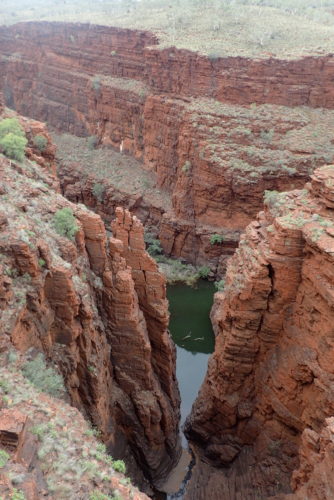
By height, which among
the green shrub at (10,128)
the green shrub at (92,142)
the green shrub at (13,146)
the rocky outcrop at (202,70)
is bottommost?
the green shrub at (92,142)

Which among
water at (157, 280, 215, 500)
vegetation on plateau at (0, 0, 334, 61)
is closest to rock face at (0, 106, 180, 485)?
water at (157, 280, 215, 500)

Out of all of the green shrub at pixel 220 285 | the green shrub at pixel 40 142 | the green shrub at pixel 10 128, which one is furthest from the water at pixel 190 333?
the green shrub at pixel 10 128

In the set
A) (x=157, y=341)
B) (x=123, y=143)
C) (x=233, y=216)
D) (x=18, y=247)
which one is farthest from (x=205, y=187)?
(x=18, y=247)

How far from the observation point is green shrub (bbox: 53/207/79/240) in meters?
13.4

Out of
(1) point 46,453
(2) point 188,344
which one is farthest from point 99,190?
(1) point 46,453

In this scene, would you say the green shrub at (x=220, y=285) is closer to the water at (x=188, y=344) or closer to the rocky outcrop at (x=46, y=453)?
the water at (x=188, y=344)

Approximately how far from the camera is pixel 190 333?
29328 mm

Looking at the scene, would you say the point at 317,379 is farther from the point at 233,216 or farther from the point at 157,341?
the point at 233,216

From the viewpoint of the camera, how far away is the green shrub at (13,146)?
15789mm

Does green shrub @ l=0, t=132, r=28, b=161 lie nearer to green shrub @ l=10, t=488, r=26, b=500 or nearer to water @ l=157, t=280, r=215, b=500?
green shrub @ l=10, t=488, r=26, b=500

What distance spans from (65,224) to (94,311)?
2.77m

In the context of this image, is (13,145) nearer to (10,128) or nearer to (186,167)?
(10,128)

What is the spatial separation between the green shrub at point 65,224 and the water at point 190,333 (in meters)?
12.0

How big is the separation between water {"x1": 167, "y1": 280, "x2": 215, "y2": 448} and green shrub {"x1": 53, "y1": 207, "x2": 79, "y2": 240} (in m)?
12.0
